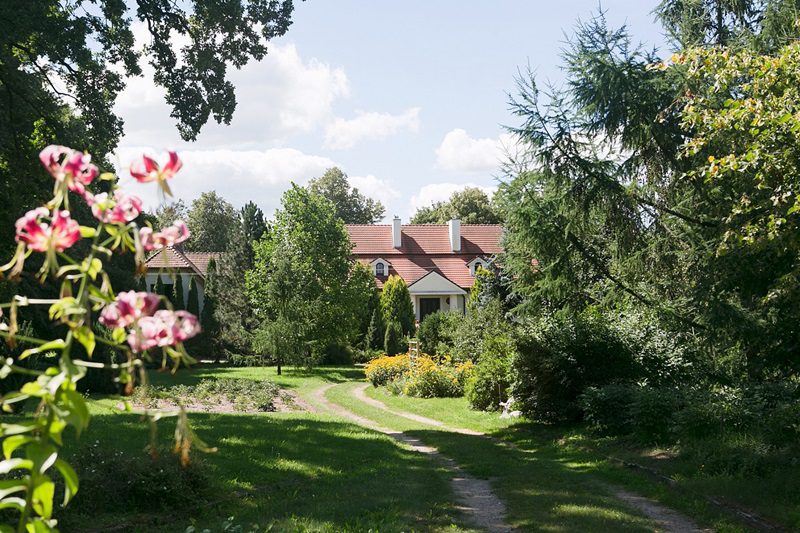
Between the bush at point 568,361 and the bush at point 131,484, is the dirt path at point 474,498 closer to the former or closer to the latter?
the bush at point 568,361

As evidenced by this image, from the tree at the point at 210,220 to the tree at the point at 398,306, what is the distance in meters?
32.3

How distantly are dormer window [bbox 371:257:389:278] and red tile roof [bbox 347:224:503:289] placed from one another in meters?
0.27

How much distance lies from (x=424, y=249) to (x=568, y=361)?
A: 112 ft

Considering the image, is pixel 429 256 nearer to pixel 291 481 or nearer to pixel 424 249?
pixel 424 249

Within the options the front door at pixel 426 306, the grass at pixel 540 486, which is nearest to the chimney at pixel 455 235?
the front door at pixel 426 306

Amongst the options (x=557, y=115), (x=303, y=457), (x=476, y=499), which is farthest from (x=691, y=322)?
(x=303, y=457)

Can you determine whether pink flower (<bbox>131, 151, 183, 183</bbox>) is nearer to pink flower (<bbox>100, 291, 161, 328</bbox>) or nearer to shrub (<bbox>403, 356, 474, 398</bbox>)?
pink flower (<bbox>100, 291, 161, 328</bbox>)

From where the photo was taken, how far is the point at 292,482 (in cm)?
947

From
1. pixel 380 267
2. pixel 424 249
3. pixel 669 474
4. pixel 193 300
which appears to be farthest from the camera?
pixel 424 249

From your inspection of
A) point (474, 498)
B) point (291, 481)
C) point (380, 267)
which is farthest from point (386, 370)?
point (380, 267)

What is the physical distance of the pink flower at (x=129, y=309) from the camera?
6.50ft

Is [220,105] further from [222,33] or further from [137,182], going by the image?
[137,182]

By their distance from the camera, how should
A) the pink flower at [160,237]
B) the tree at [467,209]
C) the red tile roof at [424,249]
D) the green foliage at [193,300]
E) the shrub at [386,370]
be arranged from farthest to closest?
1. the tree at [467,209]
2. the red tile roof at [424,249]
3. the green foliage at [193,300]
4. the shrub at [386,370]
5. the pink flower at [160,237]

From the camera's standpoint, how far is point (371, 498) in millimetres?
8539
